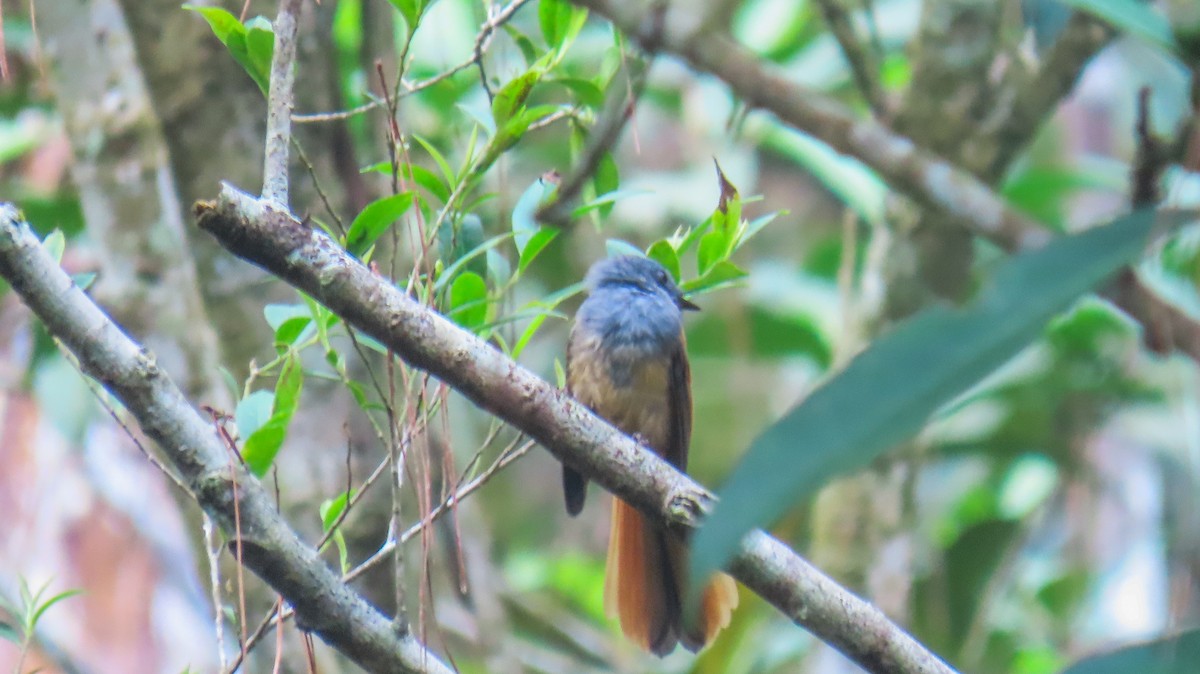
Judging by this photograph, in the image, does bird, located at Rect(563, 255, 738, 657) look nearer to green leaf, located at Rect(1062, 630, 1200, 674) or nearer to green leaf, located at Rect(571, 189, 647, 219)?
green leaf, located at Rect(571, 189, 647, 219)

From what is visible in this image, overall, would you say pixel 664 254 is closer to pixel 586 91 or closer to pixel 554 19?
pixel 586 91

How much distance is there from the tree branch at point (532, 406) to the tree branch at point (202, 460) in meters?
0.23

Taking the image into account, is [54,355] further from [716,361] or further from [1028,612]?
[1028,612]

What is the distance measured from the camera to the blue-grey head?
3.68m

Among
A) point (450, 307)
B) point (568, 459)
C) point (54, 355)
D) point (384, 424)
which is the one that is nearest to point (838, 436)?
point (568, 459)

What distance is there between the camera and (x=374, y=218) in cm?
188

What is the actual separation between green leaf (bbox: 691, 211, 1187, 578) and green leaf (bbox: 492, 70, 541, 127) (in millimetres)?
1129

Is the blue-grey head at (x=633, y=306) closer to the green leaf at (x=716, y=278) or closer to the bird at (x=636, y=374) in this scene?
the bird at (x=636, y=374)

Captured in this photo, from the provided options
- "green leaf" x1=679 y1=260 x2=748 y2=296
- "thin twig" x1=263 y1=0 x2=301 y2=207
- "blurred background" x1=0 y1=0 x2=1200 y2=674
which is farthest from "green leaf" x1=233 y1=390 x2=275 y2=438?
"green leaf" x1=679 y1=260 x2=748 y2=296

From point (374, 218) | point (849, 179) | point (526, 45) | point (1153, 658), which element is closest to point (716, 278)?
point (526, 45)

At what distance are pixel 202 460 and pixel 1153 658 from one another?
3.95ft

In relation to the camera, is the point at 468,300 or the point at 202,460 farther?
the point at 468,300

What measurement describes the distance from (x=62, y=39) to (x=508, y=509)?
356cm

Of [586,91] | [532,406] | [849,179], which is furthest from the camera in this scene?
[849,179]
